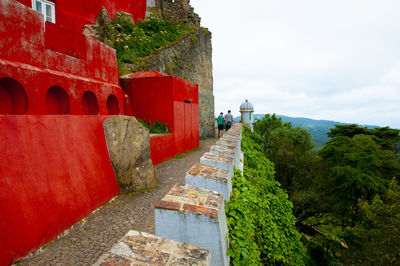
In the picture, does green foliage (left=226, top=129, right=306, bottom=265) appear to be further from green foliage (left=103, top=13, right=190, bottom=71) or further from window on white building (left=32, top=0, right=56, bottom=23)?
window on white building (left=32, top=0, right=56, bottom=23)

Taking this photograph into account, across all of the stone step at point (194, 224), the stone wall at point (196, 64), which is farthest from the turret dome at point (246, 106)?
the stone step at point (194, 224)

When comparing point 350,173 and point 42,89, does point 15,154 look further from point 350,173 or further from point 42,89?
point 350,173

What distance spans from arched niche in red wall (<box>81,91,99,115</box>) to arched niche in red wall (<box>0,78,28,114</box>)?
5.01ft

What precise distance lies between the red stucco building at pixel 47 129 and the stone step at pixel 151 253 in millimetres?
2097

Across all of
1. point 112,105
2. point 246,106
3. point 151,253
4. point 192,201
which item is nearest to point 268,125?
point 246,106

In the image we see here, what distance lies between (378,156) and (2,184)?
16868mm

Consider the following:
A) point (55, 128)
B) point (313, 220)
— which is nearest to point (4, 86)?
point (55, 128)

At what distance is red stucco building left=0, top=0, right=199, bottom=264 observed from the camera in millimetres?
2891

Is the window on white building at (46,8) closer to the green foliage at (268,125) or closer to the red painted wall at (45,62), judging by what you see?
the red painted wall at (45,62)

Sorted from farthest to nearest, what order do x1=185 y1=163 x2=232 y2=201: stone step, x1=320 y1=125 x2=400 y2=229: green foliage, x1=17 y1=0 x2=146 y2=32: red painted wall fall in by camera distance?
x1=320 y1=125 x2=400 y2=229: green foliage < x1=17 y1=0 x2=146 y2=32: red painted wall < x1=185 y1=163 x2=232 y2=201: stone step

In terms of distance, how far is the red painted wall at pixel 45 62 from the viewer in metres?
3.50

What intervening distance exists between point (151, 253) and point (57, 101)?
4195mm

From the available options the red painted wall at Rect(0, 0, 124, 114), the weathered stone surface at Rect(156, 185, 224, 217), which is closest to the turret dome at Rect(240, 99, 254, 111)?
the red painted wall at Rect(0, 0, 124, 114)

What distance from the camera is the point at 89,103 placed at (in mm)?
5473
